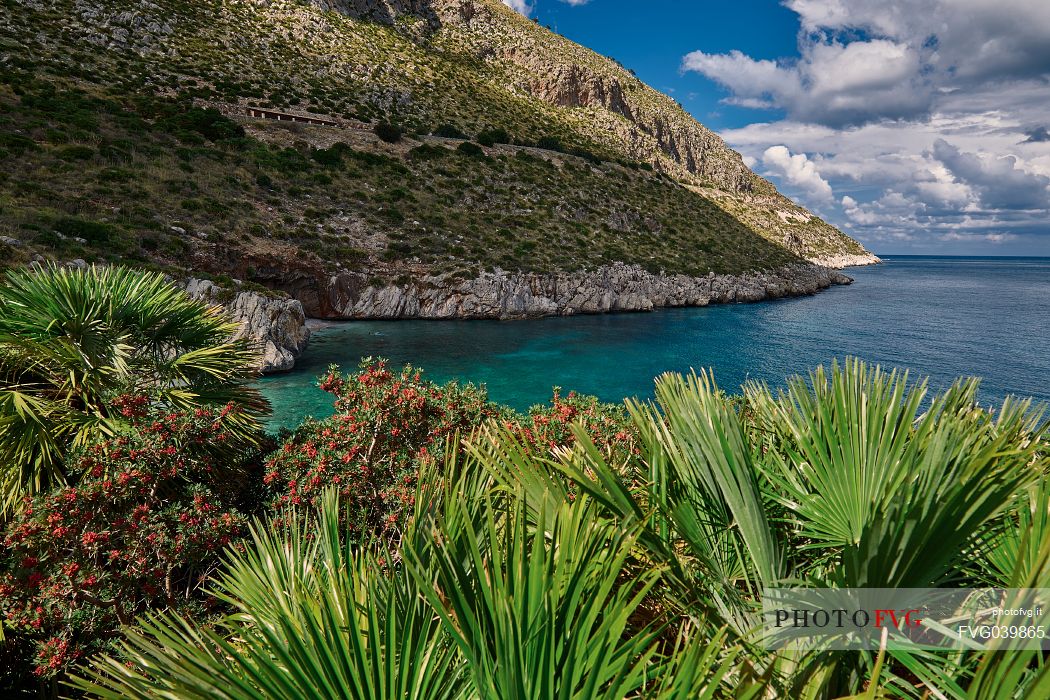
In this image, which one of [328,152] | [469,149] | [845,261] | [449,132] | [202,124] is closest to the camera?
[202,124]

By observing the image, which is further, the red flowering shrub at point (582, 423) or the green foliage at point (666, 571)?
the red flowering shrub at point (582, 423)

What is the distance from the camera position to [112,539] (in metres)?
4.06

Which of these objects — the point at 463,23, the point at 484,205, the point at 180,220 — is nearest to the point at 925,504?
the point at 180,220

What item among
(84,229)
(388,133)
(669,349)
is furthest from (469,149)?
(84,229)

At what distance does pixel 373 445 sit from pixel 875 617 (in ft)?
16.7

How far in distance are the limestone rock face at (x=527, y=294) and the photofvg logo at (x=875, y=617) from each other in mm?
29855

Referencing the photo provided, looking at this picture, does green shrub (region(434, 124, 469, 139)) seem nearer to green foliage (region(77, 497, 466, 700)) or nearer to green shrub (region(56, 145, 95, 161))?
green shrub (region(56, 145, 95, 161))

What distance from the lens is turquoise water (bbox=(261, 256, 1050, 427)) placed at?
18.8 meters

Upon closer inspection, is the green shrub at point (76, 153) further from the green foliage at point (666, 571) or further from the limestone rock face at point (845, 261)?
the limestone rock face at point (845, 261)

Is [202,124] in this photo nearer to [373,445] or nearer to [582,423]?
[373,445]

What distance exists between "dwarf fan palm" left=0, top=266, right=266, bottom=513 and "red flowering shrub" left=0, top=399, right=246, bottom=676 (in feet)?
1.47

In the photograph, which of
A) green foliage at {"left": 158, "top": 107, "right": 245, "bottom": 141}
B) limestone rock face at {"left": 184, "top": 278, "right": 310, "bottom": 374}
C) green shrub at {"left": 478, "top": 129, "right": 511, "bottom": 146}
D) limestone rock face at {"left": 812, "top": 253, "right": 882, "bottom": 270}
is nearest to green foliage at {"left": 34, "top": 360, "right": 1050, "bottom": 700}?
limestone rock face at {"left": 184, "top": 278, "right": 310, "bottom": 374}

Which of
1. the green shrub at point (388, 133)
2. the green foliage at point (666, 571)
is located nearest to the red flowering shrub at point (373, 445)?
the green foliage at point (666, 571)

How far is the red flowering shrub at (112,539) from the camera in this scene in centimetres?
372
